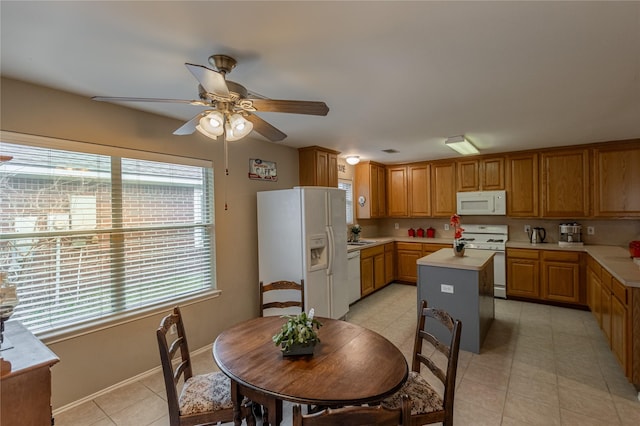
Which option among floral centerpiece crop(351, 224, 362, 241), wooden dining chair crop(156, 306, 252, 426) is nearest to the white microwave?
floral centerpiece crop(351, 224, 362, 241)

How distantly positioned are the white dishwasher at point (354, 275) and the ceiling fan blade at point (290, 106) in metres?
2.98

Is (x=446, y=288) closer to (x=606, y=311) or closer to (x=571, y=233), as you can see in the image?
(x=606, y=311)

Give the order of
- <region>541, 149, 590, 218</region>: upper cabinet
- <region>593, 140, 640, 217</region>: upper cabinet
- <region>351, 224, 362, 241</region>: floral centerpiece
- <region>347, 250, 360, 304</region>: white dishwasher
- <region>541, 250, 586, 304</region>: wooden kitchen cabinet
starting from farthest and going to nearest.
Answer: <region>351, 224, 362, 241</region>: floral centerpiece, <region>347, 250, 360, 304</region>: white dishwasher, <region>541, 149, 590, 218</region>: upper cabinet, <region>541, 250, 586, 304</region>: wooden kitchen cabinet, <region>593, 140, 640, 217</region>: upper cabinet

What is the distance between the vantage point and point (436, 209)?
557 cm

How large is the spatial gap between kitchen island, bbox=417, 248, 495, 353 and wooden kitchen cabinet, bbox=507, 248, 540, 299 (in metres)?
1.51

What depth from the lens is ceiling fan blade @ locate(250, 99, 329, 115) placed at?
1651mm

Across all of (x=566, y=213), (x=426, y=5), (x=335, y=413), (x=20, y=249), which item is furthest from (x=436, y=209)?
(x=20, y=249)

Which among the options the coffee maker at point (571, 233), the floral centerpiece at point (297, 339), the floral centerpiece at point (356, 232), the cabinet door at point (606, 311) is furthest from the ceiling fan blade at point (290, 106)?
the coffee maker at point (571, 233)

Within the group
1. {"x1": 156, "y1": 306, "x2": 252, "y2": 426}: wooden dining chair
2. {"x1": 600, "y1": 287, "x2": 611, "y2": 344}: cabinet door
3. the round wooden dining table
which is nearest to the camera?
the round wooden dining table

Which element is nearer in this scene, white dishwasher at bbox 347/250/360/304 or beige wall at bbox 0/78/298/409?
beige wall at bbox 0/78/298/409

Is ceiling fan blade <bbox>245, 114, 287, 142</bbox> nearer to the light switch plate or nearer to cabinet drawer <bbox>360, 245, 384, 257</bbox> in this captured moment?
the light switch plate

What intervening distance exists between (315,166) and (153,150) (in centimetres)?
207

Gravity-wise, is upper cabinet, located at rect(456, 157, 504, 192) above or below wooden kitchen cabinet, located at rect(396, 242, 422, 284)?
A: above

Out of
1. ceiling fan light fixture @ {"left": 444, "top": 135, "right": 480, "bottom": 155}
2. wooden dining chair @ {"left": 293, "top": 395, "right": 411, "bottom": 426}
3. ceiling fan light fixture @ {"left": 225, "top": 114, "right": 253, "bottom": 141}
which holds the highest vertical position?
ceiling fan light fixture @ {"left": 444, "top": 135, "right": 480, "bottom": 155}
